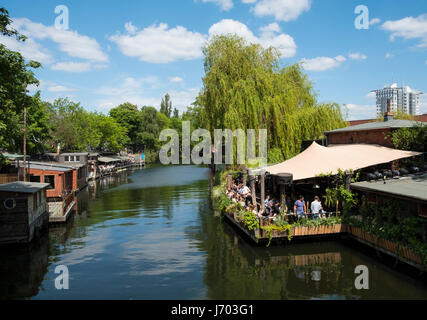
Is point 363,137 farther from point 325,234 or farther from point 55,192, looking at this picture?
point 55,192

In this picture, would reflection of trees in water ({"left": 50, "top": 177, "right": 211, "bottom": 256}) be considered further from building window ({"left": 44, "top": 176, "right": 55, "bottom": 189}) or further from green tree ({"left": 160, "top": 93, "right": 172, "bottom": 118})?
green tree ({"left": 160, "top": 93, "right": 172, "bottom": 118})

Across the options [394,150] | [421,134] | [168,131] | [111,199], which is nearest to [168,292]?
[394,150]

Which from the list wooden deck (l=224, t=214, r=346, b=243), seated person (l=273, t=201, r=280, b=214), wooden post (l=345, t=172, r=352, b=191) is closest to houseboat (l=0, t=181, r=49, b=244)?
wooden deck (l=224, t=214, r=346, b=243)

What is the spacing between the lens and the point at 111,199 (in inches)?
1371

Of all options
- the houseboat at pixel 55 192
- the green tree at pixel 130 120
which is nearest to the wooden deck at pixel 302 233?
the houseboat at pixel 55 192

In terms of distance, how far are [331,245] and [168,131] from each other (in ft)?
276

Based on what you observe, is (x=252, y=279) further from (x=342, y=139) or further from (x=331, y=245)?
(x=342, y=139)

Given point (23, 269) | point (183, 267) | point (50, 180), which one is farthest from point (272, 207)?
point (50, 180)

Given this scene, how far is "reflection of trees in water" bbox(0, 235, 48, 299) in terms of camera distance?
12.4m

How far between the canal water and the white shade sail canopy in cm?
376

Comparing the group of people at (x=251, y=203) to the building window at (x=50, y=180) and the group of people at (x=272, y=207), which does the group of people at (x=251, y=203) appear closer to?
the group of people at (x=272, y=207)

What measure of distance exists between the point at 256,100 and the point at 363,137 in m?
8.09

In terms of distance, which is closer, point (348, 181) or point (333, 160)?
point (348, 181)

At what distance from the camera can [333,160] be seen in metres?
18.3
